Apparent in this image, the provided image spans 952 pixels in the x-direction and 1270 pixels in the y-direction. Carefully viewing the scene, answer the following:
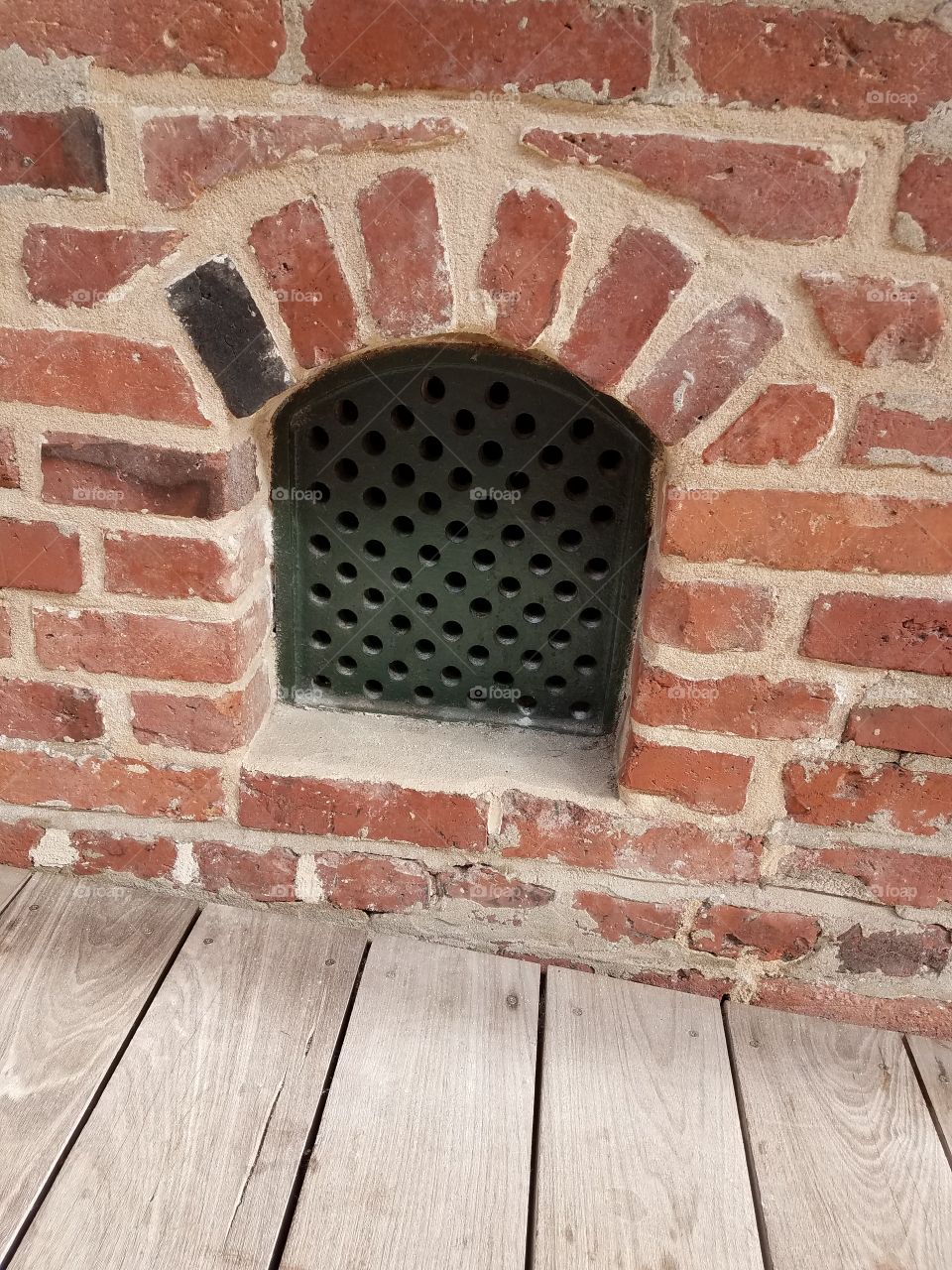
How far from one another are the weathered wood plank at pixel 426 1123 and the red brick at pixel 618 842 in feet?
0.66

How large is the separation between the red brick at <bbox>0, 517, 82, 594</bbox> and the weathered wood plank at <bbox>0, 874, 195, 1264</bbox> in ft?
1.59

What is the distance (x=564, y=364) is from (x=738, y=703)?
47cm

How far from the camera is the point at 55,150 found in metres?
0.97

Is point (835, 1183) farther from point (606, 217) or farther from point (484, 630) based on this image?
point (606, 217)

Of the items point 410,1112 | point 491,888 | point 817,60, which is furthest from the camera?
point 491,888

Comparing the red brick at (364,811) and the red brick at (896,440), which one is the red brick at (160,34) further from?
the red brick at (364,811)

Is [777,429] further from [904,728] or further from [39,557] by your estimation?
[39,557]

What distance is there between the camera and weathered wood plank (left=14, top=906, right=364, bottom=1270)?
2.98 ft

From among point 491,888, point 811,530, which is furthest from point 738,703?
point 491,888

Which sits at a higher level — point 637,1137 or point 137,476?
point 137,476

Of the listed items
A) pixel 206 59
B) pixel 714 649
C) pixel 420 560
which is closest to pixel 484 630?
pixel 420 560

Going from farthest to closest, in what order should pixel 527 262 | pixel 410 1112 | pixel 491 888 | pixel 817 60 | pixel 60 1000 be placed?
pixel 491 888
pixel 60 1000
pixel 410 1112
pixel 527 262
pixel 817 60

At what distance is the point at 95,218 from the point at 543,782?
0.87m

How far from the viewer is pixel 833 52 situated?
2.79 feet
